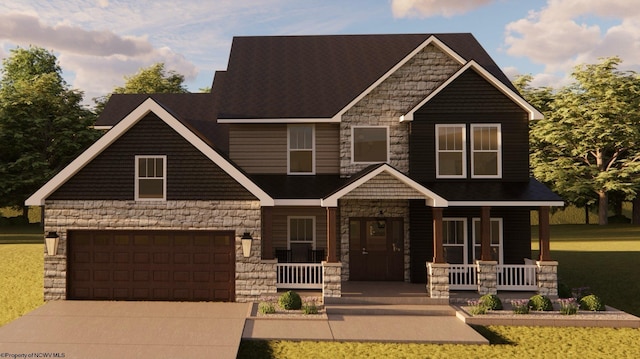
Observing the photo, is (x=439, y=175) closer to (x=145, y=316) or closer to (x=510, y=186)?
(x=510, y=186)

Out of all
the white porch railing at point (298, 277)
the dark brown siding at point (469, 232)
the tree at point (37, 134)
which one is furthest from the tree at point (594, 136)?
the tree at point (37, 134)

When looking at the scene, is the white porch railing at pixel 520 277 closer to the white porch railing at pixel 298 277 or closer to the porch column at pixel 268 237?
the white porch railing at pixel 298 277

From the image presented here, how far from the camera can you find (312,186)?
17.1 metres

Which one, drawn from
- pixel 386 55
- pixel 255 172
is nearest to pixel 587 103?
pixel 386 55

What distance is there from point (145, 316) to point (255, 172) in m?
7.35

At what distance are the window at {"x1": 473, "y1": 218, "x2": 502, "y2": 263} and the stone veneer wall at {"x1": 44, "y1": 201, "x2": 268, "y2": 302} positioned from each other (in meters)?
8.03

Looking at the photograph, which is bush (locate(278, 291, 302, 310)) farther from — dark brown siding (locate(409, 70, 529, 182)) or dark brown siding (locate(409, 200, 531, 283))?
dark brown siding (locate(409, 70, 529, 182))

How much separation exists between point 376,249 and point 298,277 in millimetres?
3440

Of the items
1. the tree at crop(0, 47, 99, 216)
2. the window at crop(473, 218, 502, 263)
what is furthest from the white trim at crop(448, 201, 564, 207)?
the tree at crop(0, 47, 99, 216)

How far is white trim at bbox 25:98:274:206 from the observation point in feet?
48.3

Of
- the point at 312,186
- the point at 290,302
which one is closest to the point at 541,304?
the point at 290,302

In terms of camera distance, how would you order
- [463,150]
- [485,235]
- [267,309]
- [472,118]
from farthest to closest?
1. [463,150]
2. [472,118]
3. [485,235]
4. [267,309]

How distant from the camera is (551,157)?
45562mm

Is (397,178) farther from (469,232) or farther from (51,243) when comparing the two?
(51,243)
